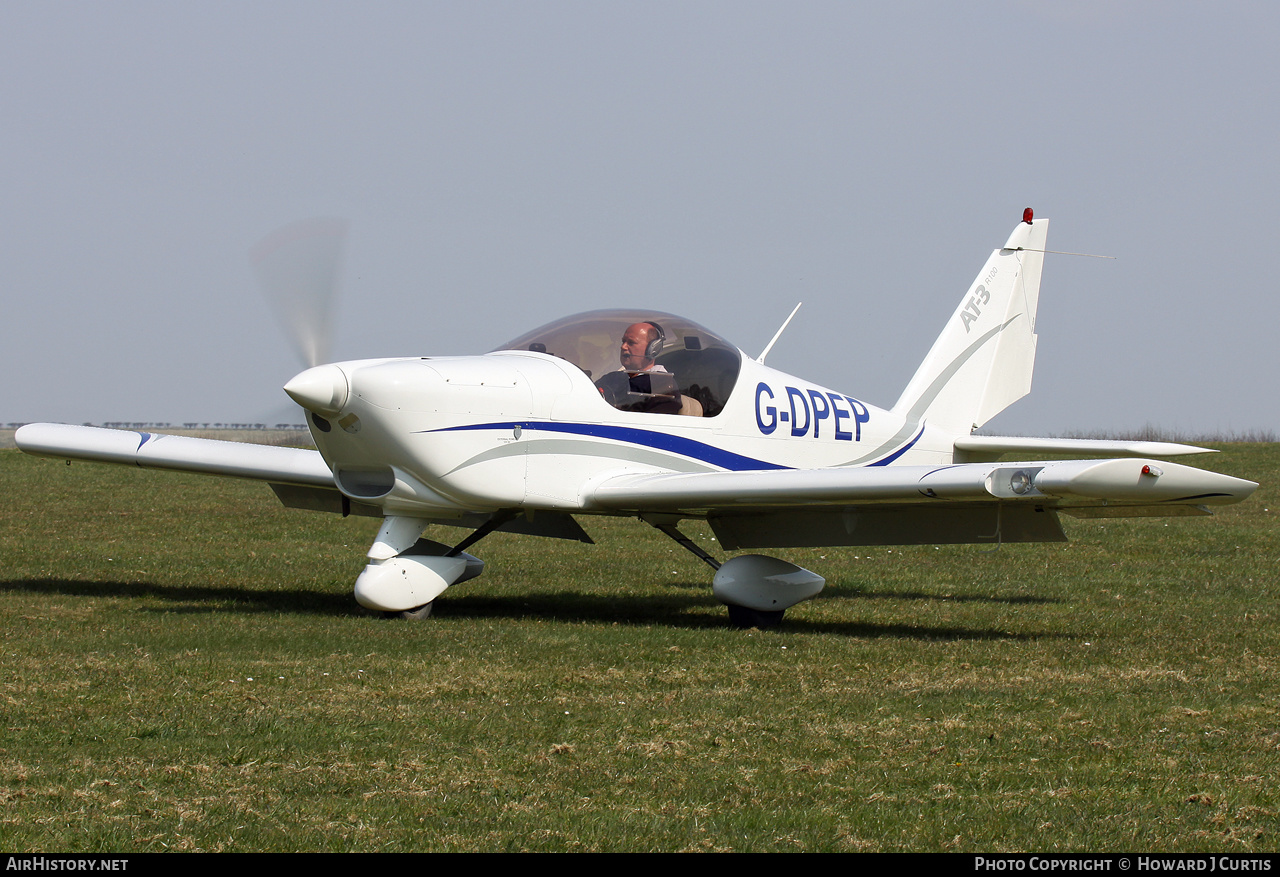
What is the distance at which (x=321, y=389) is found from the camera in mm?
8328

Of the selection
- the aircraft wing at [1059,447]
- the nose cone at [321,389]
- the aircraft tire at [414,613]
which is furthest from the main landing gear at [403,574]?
the aircraft wing at [1059,447]

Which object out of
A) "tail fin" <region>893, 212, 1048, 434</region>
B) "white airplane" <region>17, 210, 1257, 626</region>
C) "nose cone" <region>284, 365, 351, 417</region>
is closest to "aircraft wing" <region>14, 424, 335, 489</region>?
"white airplane" <region>17, 210, 1257, 626</region>

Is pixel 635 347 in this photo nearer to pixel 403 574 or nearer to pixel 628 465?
pixel 628 465

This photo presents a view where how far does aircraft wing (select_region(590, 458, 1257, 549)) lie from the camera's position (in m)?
7.69

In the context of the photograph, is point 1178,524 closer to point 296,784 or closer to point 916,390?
point 916,390

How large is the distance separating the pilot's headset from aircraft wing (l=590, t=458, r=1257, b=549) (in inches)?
36.6

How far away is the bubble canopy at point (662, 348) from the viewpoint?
9.59m

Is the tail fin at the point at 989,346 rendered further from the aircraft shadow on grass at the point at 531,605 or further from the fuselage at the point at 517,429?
the fuselage at the point at 517,429

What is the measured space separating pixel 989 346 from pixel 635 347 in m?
5.02

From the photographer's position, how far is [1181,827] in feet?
13.8

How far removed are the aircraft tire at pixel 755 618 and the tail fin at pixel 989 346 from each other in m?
3.84

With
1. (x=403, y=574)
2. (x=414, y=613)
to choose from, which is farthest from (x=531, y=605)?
(x=403, y=574)

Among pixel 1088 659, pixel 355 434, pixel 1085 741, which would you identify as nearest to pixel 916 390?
pixel 1088 659
